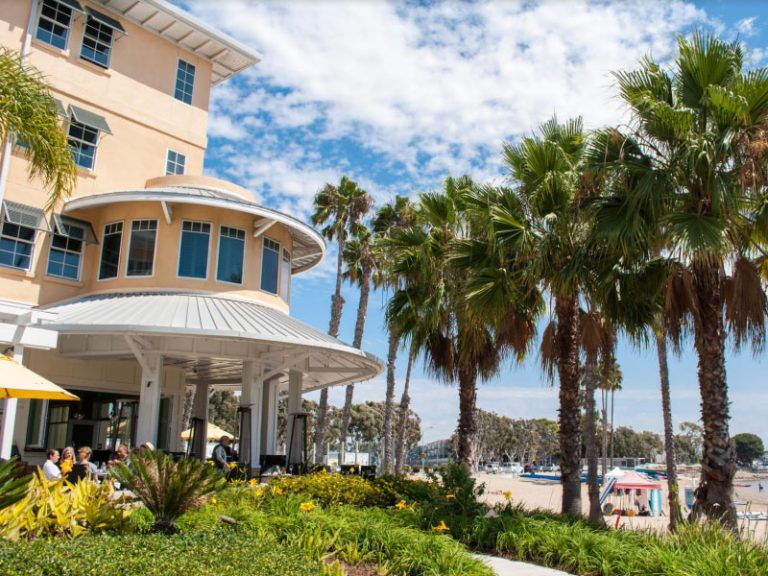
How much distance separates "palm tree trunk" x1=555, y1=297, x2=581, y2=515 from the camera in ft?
47.4

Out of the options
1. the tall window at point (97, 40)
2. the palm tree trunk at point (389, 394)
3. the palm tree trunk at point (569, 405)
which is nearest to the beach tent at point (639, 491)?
the palm tree trunk at point (389, 394)

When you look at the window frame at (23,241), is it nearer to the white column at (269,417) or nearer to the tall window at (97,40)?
the tall window at (97,40)

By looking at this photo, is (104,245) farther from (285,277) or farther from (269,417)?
(269,417)

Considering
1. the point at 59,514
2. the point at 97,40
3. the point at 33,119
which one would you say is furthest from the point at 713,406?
the point at 97,40

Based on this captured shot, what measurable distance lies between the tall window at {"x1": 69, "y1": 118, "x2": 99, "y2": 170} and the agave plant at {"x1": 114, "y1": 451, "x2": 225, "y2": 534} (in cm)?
1547

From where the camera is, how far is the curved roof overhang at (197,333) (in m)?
16.1

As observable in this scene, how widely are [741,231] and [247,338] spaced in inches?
430

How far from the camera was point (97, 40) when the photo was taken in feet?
74.4

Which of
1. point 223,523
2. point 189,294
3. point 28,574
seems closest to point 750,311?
point 223,523

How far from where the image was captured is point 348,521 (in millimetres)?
9984

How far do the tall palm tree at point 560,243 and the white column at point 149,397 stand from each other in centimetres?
988

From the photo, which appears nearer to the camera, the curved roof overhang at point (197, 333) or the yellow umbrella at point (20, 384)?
the yellow umbrella at point (20, 384)

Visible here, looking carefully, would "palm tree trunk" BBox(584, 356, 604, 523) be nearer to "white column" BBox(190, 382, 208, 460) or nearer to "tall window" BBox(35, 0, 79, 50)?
"white column" BBox(190, 382, 208, 460)

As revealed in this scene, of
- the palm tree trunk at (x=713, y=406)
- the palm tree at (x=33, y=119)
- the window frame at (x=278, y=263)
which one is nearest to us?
the palm tree trunk at (x=713, y=406)
